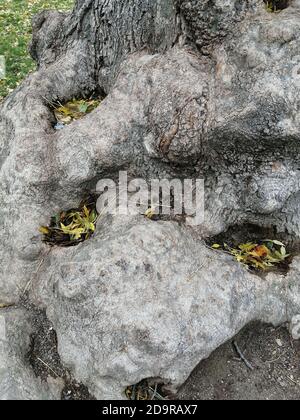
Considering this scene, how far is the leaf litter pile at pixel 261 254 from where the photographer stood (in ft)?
10.7

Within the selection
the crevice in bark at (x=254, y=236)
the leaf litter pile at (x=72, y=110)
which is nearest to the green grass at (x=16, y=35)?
the leaf litter pile at (x=72, y=110)

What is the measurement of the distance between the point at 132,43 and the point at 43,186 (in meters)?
1.42

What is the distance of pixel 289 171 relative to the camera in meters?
3.14

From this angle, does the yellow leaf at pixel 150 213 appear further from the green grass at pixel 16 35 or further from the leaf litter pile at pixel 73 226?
the green grass at pixel 16 35

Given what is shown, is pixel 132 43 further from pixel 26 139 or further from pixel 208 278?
pixel 208 278

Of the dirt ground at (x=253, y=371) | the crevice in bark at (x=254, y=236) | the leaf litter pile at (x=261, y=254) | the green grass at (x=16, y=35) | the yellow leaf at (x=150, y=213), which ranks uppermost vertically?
the green grass at (x=16, y=35)

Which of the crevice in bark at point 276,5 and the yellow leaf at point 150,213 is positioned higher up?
the crevice in bark at point 276,5

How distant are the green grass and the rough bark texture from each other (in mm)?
4651

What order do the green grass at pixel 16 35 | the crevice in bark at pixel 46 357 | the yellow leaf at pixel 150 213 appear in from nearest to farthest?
the crevice in bark at pixel 46 357 → the yellow leaf at pixel 150 213 → the green grass at pixel 16 35

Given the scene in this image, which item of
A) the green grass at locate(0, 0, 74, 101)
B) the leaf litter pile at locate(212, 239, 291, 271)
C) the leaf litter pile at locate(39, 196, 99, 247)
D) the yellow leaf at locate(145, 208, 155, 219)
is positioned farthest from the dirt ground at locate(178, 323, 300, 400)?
the green grass at locate(0, 0, 74, 101)

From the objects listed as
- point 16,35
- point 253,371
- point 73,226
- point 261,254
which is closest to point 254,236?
point 261,254

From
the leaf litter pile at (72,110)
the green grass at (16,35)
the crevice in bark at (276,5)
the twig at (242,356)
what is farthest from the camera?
the green grass at (16,35)

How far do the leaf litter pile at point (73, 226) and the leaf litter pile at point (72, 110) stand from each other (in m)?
0.77
